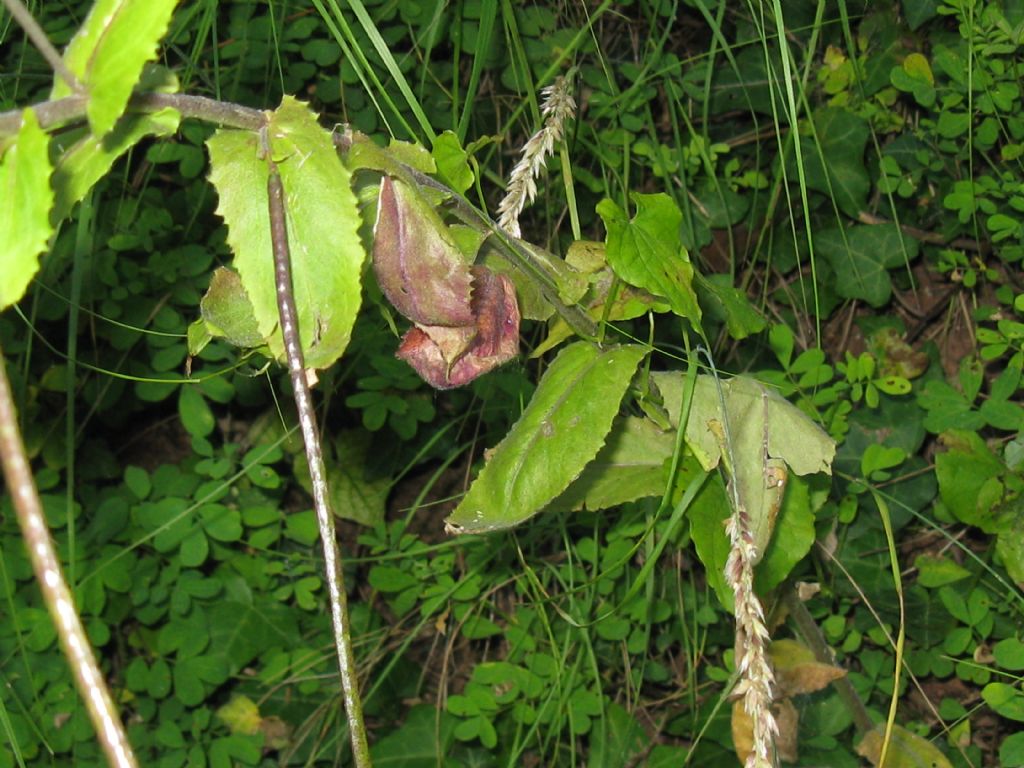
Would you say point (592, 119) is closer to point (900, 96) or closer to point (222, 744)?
point (900, 96)

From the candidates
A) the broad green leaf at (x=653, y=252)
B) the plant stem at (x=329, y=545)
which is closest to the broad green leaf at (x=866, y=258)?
the broad green leaf at (x=653, y=252)

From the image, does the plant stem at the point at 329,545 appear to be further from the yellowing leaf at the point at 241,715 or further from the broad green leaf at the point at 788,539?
the yellowing leaf at the point at 241,715

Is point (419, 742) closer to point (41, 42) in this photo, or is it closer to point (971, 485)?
point (971, 485)

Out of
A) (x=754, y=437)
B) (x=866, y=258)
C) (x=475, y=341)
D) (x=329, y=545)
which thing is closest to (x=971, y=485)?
(x=866, y=258)

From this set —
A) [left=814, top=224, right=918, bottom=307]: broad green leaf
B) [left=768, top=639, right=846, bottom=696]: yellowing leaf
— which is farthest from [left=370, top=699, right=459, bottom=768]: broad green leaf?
[left=814, top=224, right=918, bottom=307]: broad green leaf

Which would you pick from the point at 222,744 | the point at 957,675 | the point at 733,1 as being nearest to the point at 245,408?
the point at 222,744

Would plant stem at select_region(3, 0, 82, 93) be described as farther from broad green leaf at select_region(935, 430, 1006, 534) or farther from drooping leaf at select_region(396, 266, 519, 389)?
broad green leaf at select_region(935, 430, 1006, 534)
